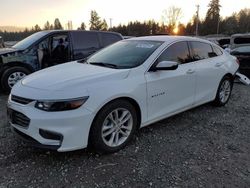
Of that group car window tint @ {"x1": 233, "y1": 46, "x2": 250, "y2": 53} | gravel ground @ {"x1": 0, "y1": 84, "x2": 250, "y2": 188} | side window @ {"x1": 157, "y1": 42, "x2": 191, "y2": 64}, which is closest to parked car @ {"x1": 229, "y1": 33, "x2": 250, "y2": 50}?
car window tint @ {"x1": 233, "y1": 46, "x2": 250, "y2": 53}

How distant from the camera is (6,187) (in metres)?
2.78

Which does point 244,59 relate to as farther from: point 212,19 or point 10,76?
point 212,19

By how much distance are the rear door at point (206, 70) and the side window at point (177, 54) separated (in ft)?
0.70

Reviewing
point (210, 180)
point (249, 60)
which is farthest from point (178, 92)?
point (249, 60)

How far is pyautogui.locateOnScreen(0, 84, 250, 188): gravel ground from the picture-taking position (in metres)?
2.90

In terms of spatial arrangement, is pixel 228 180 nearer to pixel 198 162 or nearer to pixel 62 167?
pixel 198 162

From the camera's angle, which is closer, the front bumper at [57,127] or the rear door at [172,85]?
the front bumper at [57,127]

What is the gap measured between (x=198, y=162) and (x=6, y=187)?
2.31m

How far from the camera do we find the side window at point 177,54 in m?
4.05

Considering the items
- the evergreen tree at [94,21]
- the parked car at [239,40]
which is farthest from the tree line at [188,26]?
the parked car at [239,40]

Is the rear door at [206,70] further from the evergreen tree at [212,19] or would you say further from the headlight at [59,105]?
the evergreen tree at [212,19]

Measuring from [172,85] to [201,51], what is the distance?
130 centimetres

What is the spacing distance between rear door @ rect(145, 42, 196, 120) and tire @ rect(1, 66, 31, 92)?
4.12 m

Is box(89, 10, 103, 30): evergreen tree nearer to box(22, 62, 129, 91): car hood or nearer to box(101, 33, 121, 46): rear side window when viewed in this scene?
box(101, 33, 121, 46): rear side window
